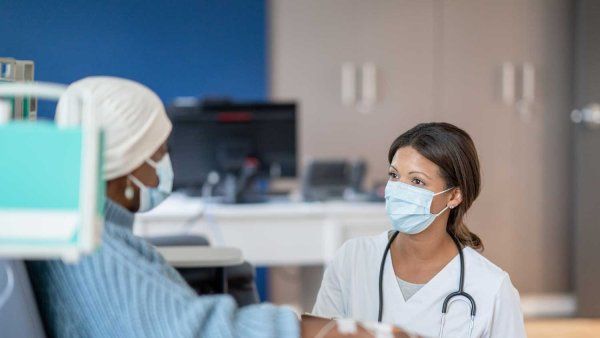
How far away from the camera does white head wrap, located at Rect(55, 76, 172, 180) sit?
137 centimetres

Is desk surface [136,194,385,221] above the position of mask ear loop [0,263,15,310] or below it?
below

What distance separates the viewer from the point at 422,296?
2008 millimetres

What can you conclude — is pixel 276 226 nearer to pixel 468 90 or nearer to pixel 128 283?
pixel 468 90

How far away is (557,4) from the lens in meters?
5.53

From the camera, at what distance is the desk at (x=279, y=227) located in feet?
13.5

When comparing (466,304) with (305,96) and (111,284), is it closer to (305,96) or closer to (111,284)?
(111,284)

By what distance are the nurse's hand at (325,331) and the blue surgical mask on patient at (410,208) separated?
2.47 feet

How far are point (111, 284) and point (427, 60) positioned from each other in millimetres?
4425

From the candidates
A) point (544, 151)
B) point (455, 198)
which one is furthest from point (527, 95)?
point (455, 198)

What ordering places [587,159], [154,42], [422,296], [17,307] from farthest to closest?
1. [154,42]
2. [587,159]
3. [422,296]
4. [17,307]

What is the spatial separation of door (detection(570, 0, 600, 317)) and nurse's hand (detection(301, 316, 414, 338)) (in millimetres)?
4168

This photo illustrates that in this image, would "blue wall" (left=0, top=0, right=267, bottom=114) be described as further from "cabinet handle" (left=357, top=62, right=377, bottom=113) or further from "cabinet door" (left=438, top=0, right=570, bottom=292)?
"cabinet door" (left=438, top=0, right=570, bottom=292)

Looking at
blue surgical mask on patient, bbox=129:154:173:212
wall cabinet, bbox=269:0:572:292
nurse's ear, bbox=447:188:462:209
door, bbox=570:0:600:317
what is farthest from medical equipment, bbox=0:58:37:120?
door, bbox=570:0:600:317

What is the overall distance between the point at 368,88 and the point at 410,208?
336 cm
